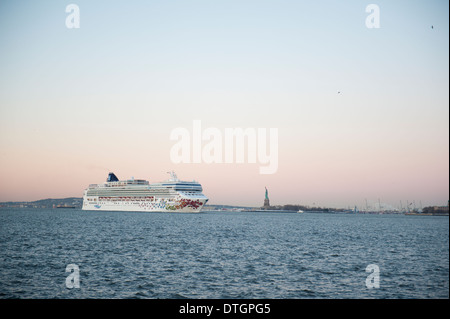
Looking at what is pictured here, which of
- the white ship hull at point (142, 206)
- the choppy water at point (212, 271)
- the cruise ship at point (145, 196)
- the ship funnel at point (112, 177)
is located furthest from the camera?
the ship funnel at point (112, 177)

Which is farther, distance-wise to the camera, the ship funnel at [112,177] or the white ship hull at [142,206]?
the ship funnel at [112,177]

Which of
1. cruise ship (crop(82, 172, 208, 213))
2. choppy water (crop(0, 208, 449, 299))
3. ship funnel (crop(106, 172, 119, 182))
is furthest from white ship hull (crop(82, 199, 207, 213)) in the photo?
choppy water (crop(0, 208, 449, 299))

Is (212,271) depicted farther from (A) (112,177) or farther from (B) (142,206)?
(A) (112,177)

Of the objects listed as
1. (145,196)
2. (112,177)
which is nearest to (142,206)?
(145,196)

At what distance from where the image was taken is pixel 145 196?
16425cm

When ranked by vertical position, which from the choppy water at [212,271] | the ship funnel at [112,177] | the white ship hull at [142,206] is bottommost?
the white ship hull at [142,206]

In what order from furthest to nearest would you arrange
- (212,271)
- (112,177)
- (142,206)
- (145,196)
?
(112,177)
(142,206)
(145,196)
(212,271)

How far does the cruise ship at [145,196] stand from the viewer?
5999 inches

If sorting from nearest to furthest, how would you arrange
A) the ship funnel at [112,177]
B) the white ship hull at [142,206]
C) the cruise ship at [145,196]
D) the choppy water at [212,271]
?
the choppy water at [212,271], the cruise ship at [145,196], the white ship hull at [142,206], the ship funnel at [112,177]

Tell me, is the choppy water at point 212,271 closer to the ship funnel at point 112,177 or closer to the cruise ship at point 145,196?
the cruise ship at point 145,196

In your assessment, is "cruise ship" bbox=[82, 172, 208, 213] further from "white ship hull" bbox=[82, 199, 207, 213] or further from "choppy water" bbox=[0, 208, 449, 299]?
"choppy water" bbox=[0, 208, 449, 299]

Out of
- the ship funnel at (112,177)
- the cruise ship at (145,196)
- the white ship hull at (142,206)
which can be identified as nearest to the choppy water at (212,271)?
the cruise ship at (145,196)
